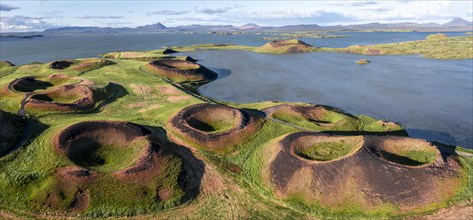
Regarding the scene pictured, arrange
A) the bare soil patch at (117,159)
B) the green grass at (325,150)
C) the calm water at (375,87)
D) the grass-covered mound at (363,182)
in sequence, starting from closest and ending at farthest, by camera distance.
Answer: the grass-covered mound at (363,182)
the bare soil patch at (117,159)
the green grass at (325,150)
the calm water at (375,87)

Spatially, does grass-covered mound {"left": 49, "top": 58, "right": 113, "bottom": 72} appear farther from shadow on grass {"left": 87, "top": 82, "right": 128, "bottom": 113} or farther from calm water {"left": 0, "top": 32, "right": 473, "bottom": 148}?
calm water {"left": 0, "top": 32, "right": 473, "bottom": 148}

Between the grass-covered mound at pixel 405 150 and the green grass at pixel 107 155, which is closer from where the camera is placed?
the green grass at pixel 107 155

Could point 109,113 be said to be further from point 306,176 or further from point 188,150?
point 306,176

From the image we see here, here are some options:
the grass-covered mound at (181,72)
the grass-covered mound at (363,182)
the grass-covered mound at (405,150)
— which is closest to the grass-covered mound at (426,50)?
the grass-covered mound at (181,72)

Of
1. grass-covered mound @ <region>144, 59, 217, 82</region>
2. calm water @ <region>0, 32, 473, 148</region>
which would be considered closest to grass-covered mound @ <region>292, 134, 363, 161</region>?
calm water @ <region>0, 32, 473, 148</region>

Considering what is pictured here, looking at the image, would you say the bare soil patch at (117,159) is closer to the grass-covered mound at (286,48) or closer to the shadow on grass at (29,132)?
the shadow on grass at (29,132)
